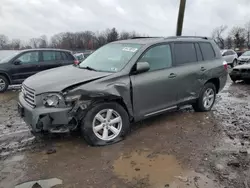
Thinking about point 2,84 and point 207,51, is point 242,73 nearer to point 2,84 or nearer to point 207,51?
point 207,51

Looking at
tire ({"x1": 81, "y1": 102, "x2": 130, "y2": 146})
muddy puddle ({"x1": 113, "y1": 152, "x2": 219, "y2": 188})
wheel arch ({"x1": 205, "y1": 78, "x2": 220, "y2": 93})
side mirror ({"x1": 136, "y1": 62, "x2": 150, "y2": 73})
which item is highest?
side mirror ({"x1": 136, "y1": 62, "x2": 150, "y2": 73})

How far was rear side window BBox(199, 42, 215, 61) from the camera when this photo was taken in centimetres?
591

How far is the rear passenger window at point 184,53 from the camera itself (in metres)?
5.19

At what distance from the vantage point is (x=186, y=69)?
5262 mm

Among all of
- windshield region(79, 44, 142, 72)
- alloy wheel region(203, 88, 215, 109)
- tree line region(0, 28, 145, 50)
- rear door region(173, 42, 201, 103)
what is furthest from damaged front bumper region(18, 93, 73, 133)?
tree line region(0, 28, 145, 50)

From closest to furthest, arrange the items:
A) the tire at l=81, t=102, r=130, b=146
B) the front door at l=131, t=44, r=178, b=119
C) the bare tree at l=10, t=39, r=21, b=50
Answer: the tire at l=81, t=102, r=130, b=146, the front door at l=131, t=44, r=178, b=119, the bare tree at l=10, t=39, r=21, b=50

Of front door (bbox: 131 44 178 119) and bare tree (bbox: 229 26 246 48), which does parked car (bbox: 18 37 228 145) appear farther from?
bare tree (bbox: 229 26 246 48)

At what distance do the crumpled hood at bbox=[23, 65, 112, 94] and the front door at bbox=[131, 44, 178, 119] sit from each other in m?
0.68

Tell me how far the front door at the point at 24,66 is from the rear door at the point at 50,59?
0.25 meters

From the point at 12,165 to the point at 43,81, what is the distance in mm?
1342

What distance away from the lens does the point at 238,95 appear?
27.9 feet

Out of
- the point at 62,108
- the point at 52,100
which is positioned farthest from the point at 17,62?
the point at 62,108

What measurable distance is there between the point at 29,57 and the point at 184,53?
21.8ft

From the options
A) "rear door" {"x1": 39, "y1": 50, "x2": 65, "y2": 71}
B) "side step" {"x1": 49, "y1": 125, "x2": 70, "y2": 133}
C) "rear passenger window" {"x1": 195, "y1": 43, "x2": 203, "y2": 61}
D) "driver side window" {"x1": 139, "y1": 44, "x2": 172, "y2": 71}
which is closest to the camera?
"side step" {"x1": 49, "y1": 125, "x2": 70, "y2": 133}
